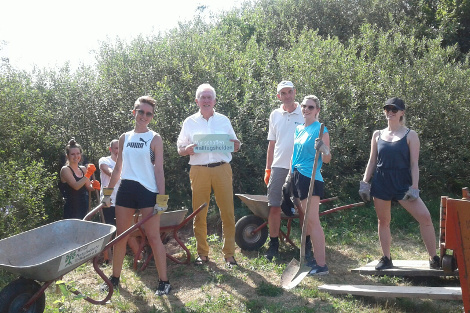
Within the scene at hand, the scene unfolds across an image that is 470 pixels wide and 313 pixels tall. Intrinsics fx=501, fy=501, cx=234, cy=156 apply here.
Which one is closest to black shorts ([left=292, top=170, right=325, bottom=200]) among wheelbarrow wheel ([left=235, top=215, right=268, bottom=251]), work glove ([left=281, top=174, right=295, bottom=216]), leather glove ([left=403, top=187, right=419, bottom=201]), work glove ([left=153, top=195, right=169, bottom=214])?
work glove ([left=281, top=174, right=295, bottom=216])

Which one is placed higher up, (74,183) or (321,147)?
(321,147)

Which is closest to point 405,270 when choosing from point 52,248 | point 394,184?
point 394,184

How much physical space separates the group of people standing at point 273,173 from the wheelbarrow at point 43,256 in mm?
547

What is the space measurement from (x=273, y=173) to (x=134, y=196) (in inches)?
75.5

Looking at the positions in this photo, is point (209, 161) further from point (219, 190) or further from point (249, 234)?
point (249, 234)

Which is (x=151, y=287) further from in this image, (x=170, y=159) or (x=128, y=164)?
(x=170, y=159)

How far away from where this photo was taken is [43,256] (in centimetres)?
442

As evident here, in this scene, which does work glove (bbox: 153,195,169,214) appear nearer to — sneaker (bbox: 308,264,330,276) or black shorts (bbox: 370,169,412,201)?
sneaker (bbox: 308,264,330,276)

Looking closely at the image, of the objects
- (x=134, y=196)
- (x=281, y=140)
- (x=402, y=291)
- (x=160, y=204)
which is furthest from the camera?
(x=281, y=140)

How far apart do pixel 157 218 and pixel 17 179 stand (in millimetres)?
2472

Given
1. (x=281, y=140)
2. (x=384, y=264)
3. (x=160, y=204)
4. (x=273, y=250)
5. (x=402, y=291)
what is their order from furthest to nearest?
(x=273, y=250) → (x=281, y=140) → (x=384, y=264) → (x=160, y=204) → (x=402, y=291)

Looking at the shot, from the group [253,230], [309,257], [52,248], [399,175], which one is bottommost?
[309,257]

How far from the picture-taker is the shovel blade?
496 cm

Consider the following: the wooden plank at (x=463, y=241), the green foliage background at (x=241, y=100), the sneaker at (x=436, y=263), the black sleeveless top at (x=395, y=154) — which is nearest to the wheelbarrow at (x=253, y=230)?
the black sleeveless top at (x=395, y=154)
